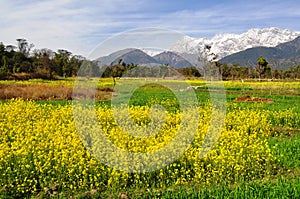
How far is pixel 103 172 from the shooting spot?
25.0 ft

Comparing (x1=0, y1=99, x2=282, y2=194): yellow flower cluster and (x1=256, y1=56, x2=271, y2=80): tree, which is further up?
(x1=256, y1=56, x2=271, y2=80): tree

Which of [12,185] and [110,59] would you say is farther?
[110,59]

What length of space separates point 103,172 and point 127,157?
596 millimetres

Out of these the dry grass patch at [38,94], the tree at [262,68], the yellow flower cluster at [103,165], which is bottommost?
the yellow flower cluster at [103,165]

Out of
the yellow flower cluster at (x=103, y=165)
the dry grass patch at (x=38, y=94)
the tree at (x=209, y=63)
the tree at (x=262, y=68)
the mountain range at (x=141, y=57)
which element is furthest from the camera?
the tree at (x=262, y=68)

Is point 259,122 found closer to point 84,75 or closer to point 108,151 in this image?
point 108,151

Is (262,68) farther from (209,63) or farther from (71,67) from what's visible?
(71,67)

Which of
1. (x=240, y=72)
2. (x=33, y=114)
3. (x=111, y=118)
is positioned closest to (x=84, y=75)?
(x=33, y=114)

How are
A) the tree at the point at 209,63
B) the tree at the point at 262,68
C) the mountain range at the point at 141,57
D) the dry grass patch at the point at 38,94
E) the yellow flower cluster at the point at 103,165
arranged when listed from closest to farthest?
1. the yellow flower cluster at the point at 103,165
2. the mountain range at the point at 141,57
3. the dry grass patch at the point at 38,94
4. the tree at the point at 209,63
5. the tree at the point at 262,68

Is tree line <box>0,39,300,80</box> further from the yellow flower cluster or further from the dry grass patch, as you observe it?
the yellow flower cluster

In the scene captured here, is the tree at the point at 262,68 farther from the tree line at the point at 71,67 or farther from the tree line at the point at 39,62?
the tree line at the point at 39,62

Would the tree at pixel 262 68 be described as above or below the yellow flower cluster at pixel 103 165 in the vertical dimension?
above

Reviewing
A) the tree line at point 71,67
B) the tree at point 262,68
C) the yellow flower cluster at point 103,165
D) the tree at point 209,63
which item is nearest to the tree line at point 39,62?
the tree line at point 71,67

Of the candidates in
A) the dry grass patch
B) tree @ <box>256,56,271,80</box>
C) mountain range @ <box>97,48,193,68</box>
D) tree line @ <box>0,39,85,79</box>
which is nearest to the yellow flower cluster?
mountain range @ <box>97,48,193,68</box>
